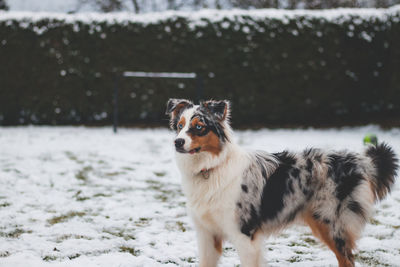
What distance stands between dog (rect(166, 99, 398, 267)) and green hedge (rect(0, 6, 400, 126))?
8.50 m

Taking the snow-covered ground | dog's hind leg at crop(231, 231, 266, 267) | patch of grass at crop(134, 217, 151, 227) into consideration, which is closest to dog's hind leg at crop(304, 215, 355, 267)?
the snow-covered ground

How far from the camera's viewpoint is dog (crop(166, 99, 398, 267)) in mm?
2752

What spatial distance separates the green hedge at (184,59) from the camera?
1113cm

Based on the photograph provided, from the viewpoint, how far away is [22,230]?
3691 millimetres

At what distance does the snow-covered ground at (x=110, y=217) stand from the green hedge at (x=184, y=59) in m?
3.47

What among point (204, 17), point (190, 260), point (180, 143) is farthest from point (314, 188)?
point (204, 17)

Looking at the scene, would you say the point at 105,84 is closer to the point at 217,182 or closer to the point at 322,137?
the point at 322,137

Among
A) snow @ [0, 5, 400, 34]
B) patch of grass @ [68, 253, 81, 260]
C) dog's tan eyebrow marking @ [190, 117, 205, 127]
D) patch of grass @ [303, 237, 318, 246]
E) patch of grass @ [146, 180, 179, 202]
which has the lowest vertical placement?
patch of grass @ [68, 253, 81, 260]

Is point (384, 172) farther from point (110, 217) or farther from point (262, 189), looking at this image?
point (110, 217)

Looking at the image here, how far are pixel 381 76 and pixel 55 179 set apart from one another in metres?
10.0

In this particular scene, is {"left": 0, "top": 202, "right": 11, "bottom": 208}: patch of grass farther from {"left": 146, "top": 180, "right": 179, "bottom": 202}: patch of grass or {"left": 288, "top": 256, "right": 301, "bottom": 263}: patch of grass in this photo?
{"left": 288, "top": 256, "right": 301, "bottom": 263}: patch of grass

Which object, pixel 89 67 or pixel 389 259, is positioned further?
pixel 89 67

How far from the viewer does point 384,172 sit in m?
2.97

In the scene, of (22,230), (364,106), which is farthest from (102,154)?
(364,106)
